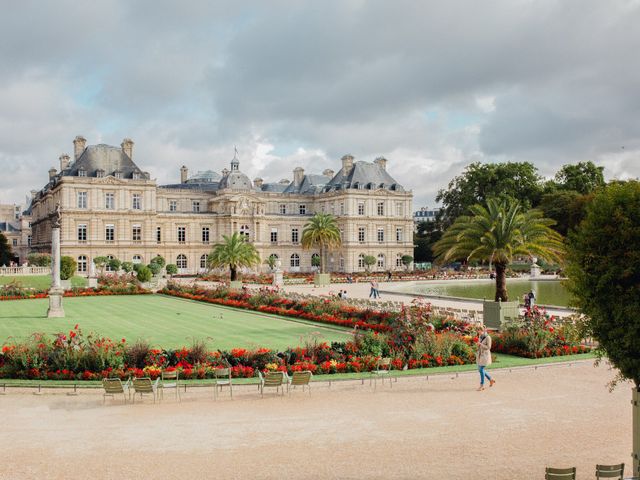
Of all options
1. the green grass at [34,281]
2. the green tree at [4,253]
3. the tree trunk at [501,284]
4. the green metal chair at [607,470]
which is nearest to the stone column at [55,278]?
the green grass at [34,281]

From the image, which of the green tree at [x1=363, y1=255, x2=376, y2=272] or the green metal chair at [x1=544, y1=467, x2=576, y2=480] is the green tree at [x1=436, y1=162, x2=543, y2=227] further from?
the green metal chair at [x1=544, y1=467, x2=576, y2=480]

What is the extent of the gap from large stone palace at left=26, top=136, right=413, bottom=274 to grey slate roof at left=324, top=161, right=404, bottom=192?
140 mm

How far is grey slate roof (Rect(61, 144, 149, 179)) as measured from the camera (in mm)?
68625

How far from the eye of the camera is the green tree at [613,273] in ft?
28.8

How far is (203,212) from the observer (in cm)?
7819

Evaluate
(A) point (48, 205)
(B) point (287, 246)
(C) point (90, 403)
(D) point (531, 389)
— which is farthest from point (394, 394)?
(A) point (48, 205)

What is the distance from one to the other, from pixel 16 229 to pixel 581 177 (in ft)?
328

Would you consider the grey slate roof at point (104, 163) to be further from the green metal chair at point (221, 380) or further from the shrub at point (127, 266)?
the green metal chair at point (221, 380)

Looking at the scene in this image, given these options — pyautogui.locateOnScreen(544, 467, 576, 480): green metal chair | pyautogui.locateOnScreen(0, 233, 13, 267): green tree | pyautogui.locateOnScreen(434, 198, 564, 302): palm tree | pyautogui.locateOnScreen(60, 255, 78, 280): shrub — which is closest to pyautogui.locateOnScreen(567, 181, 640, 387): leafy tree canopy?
pyautogui.locateOnScreen(544, 467, 576, 480): green metal chair

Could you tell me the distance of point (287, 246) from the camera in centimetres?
7938

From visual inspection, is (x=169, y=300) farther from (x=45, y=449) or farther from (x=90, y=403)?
(x=45, y=449)

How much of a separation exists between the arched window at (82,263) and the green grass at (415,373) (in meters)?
53.5

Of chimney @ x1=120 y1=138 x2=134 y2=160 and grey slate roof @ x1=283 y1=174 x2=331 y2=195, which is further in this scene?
grey slate roof @ x1=283 y1=174 x2=331 y2=195

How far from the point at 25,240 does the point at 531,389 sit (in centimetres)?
11903
